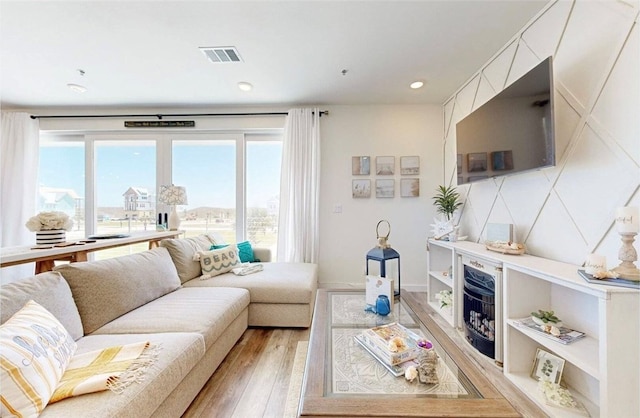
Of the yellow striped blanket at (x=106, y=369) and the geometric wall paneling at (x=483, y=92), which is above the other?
the geometric wall paneling at (x=483, y=92)

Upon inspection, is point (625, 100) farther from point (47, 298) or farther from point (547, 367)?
point (47, 298)

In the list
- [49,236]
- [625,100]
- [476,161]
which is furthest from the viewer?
[476,161]

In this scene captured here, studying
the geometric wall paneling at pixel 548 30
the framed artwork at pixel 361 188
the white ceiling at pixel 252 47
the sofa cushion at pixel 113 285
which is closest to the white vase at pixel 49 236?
the sofa cushion at pixel 113 285

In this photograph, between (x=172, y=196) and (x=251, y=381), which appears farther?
(x=172, y=196)

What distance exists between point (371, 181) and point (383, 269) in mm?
1933

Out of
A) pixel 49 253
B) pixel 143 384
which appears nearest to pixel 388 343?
pixel 143 384

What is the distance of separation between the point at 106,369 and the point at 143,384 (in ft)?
0.58

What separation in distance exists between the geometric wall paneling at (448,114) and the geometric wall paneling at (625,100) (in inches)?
74.5

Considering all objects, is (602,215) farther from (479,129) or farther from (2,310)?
(2,310)

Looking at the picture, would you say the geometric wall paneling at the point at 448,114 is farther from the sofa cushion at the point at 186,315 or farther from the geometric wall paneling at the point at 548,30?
the sofa cushion at the point at 186,315

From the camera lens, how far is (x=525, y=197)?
198 centimetres

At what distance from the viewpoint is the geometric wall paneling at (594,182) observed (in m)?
1.32

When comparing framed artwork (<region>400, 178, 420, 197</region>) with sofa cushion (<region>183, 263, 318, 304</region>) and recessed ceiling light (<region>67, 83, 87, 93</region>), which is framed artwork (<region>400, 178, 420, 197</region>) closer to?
sofa cushion (<region>183, 263, 318, 304</region>)

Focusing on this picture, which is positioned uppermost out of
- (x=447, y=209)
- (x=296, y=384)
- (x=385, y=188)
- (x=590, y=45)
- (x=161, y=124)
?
(x=161, y=124)
